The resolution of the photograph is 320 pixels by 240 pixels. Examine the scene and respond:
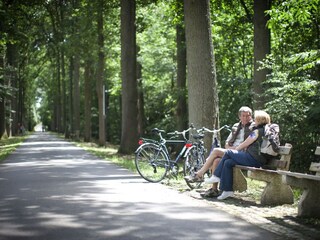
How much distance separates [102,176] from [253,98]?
6.50 metres

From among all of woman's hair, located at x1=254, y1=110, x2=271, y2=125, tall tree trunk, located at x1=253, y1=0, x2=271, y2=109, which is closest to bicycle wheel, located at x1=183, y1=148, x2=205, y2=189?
woman's hair, located at x1=254, y1=110, x2=271, y2=125

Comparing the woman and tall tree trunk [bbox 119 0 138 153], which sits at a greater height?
tall tree trunk [bbox 119 0 138 153]

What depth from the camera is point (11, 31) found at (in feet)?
74.4

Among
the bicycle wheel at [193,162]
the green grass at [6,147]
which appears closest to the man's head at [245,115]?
the bicycle wheel at [193,162]

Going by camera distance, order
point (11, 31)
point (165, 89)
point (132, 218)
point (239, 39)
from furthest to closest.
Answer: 1. point (165, 89)
2. point (239, 39)
3. point (11, 31)
4. point (132, 218)

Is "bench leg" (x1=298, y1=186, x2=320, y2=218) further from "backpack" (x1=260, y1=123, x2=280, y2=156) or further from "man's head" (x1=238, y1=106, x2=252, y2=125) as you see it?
"man's head" (x1=238, y1=106, x2=252, y2=125)

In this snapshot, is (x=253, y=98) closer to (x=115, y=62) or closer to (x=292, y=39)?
(x=292, y=39)

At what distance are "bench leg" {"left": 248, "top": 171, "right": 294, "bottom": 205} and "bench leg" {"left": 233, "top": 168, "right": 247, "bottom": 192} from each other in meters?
0.76

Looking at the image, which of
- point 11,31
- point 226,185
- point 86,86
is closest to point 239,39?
point 11,31

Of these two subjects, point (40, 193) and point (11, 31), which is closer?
point (40, 193)

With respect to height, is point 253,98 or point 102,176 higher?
point 253,98

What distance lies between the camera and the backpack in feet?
26.2

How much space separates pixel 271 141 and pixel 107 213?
9.76 feet

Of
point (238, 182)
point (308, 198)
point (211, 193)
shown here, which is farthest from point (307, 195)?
point (211, 193)
